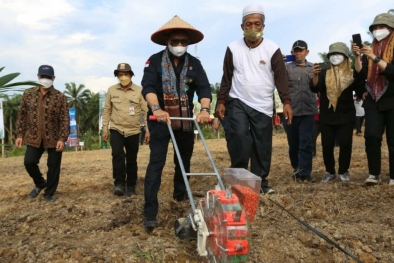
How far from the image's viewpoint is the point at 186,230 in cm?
313

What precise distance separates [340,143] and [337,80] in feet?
2.47

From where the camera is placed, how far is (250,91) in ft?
13.9

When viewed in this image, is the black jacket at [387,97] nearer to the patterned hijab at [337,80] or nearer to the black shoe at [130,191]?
the patterned hijab at [337,80]

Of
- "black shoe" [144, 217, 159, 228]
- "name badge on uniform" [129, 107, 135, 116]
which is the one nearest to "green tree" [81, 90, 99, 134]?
"name badge on uniform" [129, 107, 135, 116]

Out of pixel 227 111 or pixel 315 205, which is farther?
pixel 227 111

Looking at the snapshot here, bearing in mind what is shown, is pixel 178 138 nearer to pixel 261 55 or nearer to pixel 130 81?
pixel 261 55

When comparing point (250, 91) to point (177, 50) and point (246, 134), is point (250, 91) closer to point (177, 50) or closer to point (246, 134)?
point (246, 134)

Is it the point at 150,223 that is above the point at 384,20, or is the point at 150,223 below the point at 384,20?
below

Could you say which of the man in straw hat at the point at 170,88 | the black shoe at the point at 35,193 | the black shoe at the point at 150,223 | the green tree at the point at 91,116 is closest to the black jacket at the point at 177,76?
the man in straw hat at the point at 170,88

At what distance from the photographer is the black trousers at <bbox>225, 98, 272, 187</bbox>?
4188 mm

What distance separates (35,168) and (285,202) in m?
3.09

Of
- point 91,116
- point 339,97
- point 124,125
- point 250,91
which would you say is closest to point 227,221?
point 250,91

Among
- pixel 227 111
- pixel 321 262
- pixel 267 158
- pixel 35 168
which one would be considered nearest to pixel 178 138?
pixel 227 111

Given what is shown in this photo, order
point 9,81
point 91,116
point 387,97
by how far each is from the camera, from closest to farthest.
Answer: point 9,81 < point 387,97 < point 91,116
